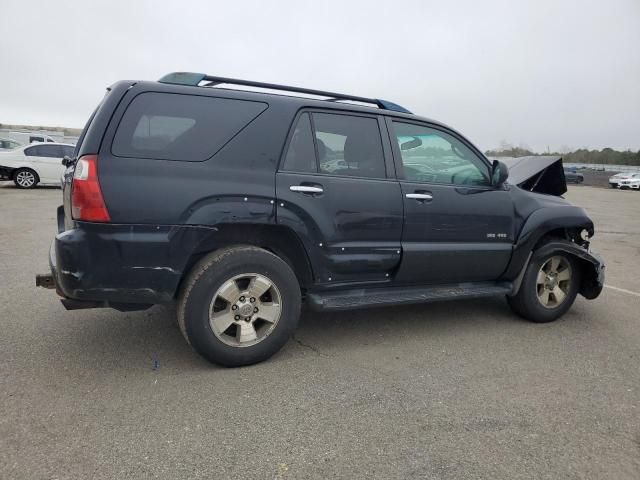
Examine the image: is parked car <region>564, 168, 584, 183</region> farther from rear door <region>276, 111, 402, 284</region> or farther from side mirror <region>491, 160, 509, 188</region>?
rear door <region>276, 111, 402, 284</region>

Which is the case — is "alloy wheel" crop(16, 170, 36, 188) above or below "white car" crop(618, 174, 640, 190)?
below

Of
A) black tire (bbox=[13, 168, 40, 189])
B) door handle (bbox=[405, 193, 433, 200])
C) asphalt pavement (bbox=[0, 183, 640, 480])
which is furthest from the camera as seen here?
black tire (bbox=[13, 168, 40, 189])

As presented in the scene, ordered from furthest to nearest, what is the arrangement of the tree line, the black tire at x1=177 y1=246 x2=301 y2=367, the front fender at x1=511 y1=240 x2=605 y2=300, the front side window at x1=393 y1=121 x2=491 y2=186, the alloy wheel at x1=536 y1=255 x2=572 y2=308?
the tree line → the alloy wheel at x1=536 y1=255 x2=572 y2=308 → the front fender at x1=511 y1=240 x2=605 y2=300 → the front side window at x1=393 y1=121 x2=491 y2=186 → the black tire at x1=177 y1=246 x2=301 y2=367

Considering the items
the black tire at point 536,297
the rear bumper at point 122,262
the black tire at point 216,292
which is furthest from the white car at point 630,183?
the rear bumper at point 122,262

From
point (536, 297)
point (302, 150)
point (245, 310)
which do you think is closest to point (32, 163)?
point (302, 150)

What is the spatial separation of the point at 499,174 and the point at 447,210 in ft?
2.10

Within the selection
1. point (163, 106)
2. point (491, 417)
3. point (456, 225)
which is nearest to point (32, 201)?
point (163, 106)

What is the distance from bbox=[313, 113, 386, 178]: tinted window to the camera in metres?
3.35

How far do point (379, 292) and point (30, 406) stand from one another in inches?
94.9

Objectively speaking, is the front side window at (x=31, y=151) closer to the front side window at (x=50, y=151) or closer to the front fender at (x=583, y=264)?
the front side window at (x=50, y=151)

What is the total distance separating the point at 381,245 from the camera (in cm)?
348

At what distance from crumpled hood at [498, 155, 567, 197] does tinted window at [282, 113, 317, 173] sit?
2188mm

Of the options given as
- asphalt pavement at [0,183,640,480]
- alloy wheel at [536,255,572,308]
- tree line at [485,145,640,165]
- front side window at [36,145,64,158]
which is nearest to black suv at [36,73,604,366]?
alloy wheel at [536,255,572,308]

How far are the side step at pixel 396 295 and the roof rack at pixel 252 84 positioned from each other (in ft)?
5.03
